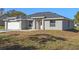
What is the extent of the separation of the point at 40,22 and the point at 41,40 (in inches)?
20.1

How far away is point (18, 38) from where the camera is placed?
22.2 m

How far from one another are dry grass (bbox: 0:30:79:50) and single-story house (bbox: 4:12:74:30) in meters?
0.15

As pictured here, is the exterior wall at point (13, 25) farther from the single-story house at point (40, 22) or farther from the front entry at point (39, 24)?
the front entry at point (39, 24)

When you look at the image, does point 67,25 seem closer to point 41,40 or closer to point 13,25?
point 41,40

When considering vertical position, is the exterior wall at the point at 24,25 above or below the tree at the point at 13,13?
below

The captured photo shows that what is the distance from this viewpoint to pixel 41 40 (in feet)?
72.9

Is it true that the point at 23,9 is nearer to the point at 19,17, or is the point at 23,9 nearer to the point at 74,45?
the point at 19,17

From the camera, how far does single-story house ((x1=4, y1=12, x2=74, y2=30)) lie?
22.2 m

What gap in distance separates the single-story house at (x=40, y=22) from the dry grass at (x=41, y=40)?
0.48ft

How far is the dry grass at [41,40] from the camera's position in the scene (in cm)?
2217

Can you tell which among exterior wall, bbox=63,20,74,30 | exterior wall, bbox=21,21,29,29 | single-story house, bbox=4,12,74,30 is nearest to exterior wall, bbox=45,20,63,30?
single-story house, bbox=4,12,74,30

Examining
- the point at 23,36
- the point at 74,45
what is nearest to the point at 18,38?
the point at 23,36

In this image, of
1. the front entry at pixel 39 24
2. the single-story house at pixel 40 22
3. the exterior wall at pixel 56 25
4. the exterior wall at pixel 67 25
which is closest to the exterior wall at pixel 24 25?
the single-story house at pixel 40 22

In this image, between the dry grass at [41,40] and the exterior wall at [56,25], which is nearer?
the dry grass at [41,40]
